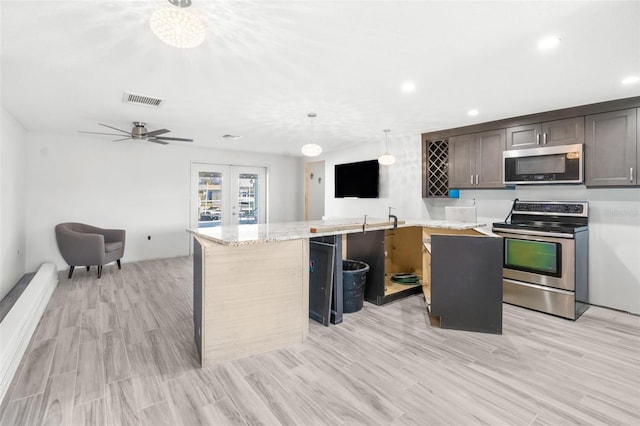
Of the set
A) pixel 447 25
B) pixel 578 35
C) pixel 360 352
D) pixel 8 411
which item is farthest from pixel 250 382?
pixel 578 35

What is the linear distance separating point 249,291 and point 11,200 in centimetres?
393

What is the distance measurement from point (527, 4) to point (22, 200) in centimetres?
647

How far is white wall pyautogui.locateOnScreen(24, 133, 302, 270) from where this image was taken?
507cm

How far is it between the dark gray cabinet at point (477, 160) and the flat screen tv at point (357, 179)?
1.50m

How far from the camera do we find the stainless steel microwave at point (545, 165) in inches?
138

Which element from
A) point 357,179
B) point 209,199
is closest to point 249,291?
point 357,179

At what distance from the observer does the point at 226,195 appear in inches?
276

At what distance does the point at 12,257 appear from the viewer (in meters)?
4.20

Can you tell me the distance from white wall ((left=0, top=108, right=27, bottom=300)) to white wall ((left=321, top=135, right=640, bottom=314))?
5438mm

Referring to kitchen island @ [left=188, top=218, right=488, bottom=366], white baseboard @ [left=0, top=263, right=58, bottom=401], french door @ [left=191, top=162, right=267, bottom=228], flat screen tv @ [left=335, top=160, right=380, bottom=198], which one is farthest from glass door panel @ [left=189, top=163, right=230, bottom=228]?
kitchen island @ [left=188, top=218, right=488, bottom=366]

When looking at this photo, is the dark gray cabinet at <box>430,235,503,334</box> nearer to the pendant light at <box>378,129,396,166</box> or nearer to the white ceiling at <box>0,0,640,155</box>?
the white ceiling at <box>0,0,640,155</box>

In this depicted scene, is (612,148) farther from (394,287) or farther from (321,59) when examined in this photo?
(321,59)

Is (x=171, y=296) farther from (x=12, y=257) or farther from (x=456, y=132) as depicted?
(x=456, y=132)

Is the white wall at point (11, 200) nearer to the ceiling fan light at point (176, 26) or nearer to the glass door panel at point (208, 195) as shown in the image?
the glass door panel at point (208, 195)
